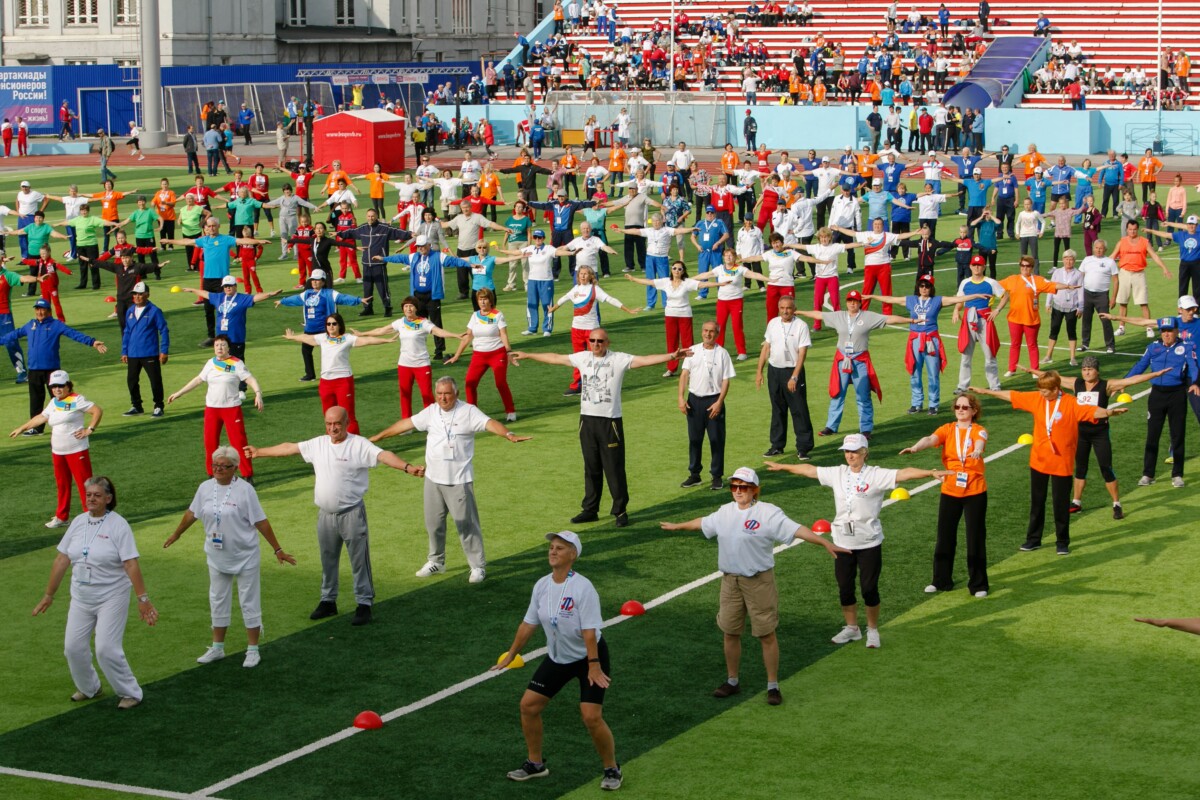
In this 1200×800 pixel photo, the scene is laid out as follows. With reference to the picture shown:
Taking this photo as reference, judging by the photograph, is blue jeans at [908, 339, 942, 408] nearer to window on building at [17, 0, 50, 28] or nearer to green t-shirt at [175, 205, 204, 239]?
green t-shirt at [175, 205, 204, 239]

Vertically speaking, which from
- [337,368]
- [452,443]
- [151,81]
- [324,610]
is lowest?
[324,610]

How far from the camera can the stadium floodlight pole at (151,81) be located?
63781 mm

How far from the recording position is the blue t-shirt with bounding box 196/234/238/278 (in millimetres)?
27312

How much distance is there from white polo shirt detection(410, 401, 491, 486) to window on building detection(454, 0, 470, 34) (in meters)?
77.3

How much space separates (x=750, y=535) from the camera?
12594 mm

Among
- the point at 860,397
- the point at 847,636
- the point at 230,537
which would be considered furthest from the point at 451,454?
the point at 860,397

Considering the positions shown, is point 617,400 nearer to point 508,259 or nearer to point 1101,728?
point 1101,728

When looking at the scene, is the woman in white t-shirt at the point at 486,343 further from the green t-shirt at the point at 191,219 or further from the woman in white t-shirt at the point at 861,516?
the green t-shirt at the point at 191,219

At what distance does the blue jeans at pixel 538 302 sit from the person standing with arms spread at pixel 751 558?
14.9 metres

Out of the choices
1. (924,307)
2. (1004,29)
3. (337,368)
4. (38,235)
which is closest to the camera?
(337,368)

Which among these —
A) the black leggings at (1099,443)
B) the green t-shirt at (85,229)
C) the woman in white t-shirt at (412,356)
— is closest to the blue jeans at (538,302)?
the woman in white t-shirt at (412,356)

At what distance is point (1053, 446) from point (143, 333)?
12.1 metres

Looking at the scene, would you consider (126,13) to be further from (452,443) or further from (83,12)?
(452,443)

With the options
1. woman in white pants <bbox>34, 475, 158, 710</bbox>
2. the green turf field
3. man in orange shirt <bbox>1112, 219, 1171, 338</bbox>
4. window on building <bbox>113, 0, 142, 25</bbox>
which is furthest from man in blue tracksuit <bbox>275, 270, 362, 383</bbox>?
window on building <bbox>113, 0, 142, 25</bbox>
